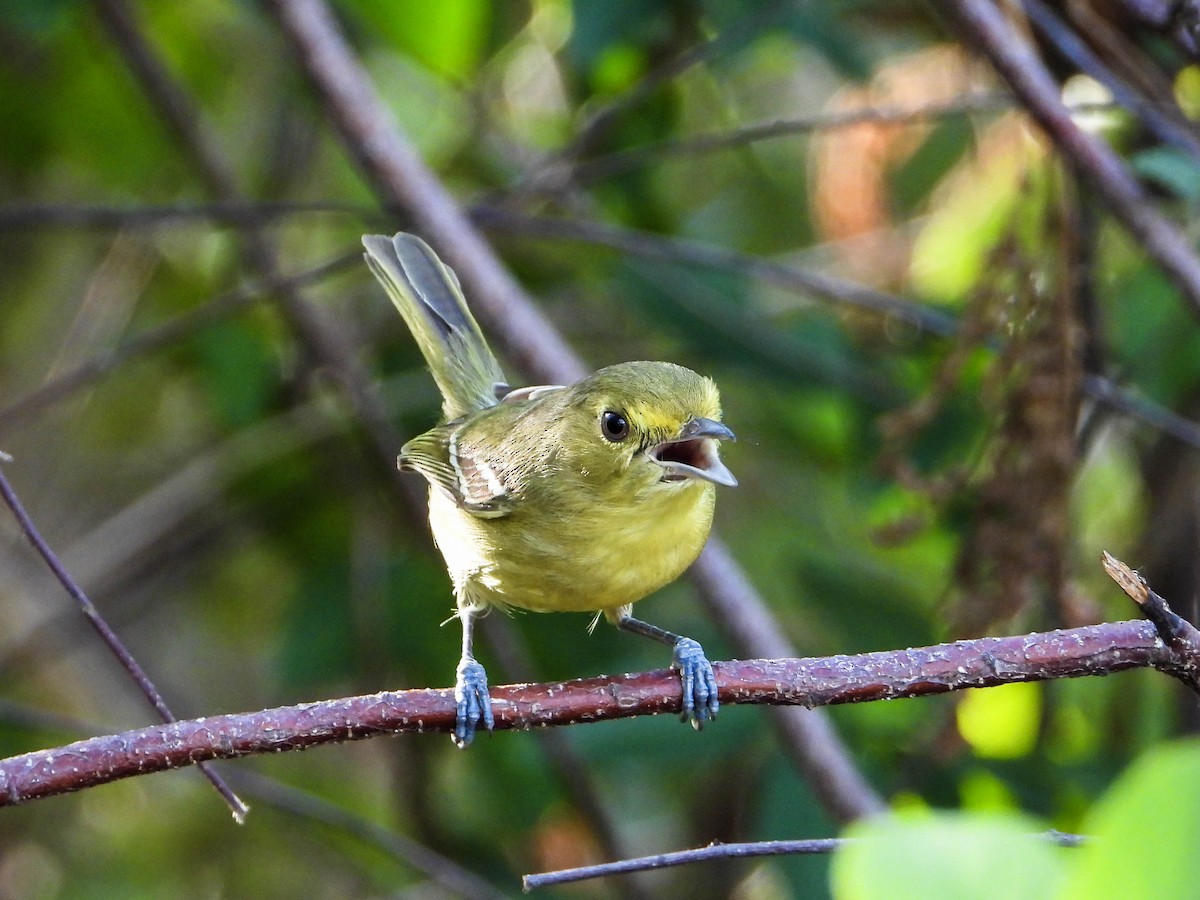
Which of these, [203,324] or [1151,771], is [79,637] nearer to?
[203,324]

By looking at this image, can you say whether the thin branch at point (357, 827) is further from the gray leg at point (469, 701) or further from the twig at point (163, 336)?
the twig at point (163, 336)

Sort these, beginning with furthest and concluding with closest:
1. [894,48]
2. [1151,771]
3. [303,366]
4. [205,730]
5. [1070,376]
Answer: [894,48], [303,366], [1070,376], [205,730], [1151,771]

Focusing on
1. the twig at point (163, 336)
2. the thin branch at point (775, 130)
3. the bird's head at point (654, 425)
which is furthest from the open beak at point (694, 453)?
the twig at point (163, 336)

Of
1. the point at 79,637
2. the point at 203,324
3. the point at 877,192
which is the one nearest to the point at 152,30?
the point at 203,324

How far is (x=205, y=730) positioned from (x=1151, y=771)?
4.72 feet

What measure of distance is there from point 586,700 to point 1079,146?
2.06 m

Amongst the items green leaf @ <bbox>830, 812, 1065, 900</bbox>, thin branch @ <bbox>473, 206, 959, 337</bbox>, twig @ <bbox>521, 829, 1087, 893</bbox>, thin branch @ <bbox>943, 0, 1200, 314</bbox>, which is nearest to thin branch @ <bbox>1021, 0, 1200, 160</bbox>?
thin branch @ <bbox>943, 0, 1200, 314</bbox>

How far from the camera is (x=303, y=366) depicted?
17.3ft

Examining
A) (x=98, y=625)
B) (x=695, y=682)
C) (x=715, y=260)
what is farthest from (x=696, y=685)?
(x=715, y=260)

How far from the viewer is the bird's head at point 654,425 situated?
3014 millimetres

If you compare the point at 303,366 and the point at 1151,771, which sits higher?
the point at 303,366

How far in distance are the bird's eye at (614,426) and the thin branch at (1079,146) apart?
4.31 feet

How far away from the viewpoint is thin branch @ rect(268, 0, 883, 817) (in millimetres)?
3875

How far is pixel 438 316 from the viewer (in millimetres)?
4184
